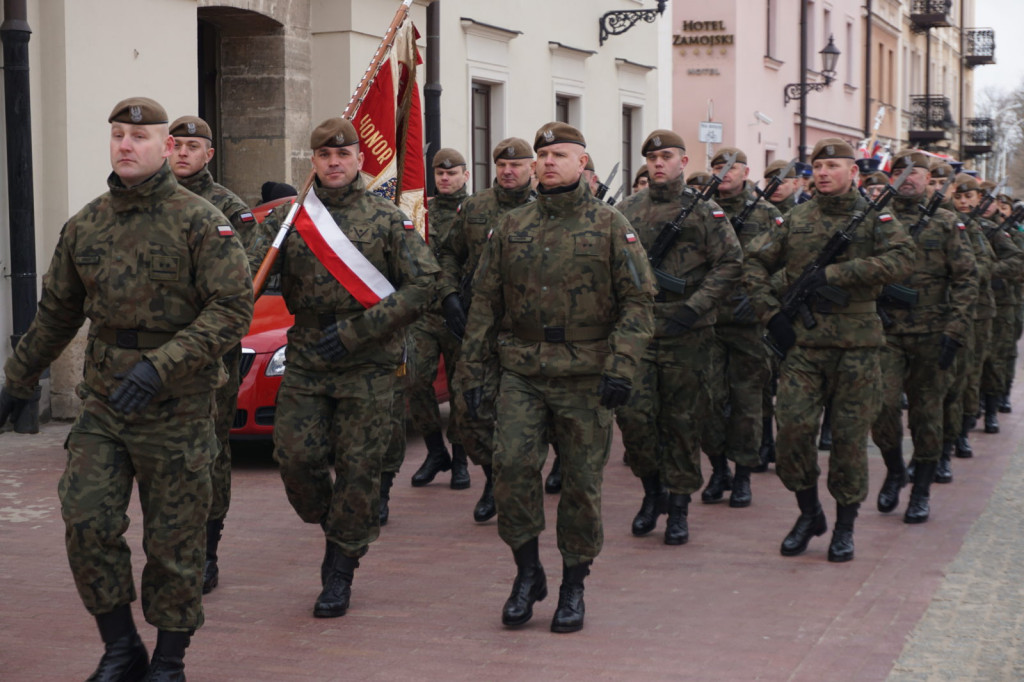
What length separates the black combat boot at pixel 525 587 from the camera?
240 inches

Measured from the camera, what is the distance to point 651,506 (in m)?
8.14

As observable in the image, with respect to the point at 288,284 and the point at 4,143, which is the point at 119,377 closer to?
the point at 288,284

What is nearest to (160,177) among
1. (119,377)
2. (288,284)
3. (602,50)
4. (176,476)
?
(119,377)

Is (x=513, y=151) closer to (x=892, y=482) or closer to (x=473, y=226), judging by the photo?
(x=473, y=226)

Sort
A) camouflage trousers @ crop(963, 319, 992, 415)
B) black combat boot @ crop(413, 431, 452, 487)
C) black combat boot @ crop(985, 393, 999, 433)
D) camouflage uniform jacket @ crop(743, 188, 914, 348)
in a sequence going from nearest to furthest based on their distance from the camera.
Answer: camouflage uniform jacket @ crop(743, 188, 914, 348), black combat boot @ crop(413, 431, 452, 487), camouflage trousers @ crop(963, 319, 992, 415), black combat boot @ crop(985, 393, 999, 433)

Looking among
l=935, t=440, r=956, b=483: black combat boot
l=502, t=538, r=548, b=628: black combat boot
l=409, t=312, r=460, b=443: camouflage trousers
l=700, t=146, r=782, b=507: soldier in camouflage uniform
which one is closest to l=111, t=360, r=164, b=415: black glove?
l=502, t=538, r=548, b=628: black combat boot

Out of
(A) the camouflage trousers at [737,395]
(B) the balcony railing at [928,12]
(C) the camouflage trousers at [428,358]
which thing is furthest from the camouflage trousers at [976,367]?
(B) the balcony railing at [928,12]

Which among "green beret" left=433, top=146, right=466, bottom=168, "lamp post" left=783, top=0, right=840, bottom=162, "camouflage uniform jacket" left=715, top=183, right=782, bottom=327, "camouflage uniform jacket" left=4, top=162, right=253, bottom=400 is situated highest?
"lamp post" left=783, top=0, right=840, bottom=162

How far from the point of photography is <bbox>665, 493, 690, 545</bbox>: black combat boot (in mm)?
7859

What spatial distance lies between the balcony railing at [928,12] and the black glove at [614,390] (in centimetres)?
4376

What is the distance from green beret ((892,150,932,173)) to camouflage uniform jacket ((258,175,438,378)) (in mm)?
3630

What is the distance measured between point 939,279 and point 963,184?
11.4 ft

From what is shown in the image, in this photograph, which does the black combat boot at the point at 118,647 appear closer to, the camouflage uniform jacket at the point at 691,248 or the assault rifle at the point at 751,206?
the camouflage uniform jacket at the point at 691,248

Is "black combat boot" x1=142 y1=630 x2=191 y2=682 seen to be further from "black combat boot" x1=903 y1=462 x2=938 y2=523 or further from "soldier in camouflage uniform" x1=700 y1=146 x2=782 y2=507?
"black combat boot" x1=903 y1=462 x2=938 y2=523
